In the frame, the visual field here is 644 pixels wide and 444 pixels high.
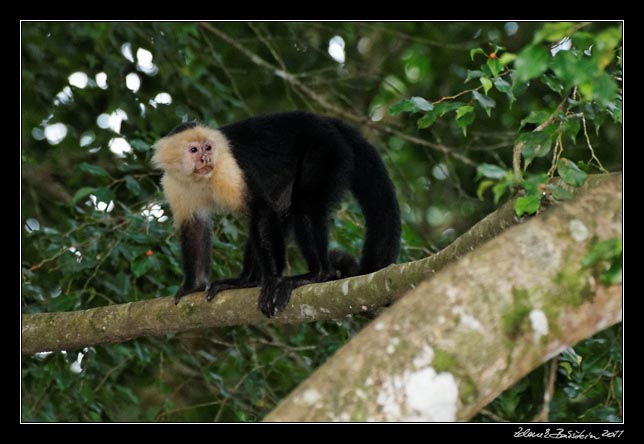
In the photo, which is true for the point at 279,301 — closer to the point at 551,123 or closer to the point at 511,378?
the point at 551,123

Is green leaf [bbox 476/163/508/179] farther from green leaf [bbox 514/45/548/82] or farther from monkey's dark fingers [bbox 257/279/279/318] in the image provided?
monkey's dark fingers [bbox 257/279/279/318]

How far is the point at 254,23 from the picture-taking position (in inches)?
227

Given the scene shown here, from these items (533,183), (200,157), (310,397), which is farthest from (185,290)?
(310,397)

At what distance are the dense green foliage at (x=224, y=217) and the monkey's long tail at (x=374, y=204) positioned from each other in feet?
0.82

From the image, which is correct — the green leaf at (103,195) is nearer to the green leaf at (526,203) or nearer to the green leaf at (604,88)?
the green leaf at (526,203)

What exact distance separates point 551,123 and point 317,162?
5.95 ft

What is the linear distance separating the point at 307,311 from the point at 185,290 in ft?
2.79

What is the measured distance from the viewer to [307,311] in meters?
3.31

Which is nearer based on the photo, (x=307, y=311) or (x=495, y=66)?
(x=495, y=66)

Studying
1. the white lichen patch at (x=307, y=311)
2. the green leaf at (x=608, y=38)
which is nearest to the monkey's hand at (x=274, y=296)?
the white lichen patch at (x=307, y=311)

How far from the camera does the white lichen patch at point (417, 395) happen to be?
4.80 ft

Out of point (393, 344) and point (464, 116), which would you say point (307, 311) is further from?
point (393, 344)

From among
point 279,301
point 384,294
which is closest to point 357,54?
point 279,301

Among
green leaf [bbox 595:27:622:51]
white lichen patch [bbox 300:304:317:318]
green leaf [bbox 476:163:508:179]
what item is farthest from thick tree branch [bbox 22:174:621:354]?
green leaf [bbox 595:27:622:51]
